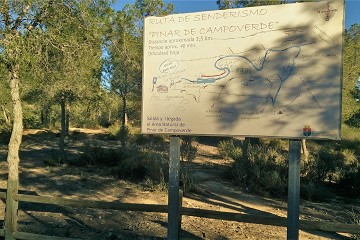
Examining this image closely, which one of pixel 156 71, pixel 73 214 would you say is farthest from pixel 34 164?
pixel 156 71

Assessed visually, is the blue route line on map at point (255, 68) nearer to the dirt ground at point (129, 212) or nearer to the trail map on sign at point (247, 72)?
the trail map on sign at point (247, 72)

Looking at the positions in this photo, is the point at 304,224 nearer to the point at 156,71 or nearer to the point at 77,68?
the point at 156,71

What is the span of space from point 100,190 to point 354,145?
19.9 metres

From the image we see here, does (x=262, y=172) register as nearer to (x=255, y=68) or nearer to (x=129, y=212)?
(x=129, y=212)

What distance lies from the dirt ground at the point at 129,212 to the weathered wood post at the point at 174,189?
7.21 ft

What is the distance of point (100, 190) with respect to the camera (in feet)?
34.9

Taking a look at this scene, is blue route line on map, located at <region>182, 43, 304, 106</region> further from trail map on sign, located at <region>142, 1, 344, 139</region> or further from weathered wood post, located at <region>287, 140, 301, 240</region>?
weathered wood post, located at <region>287, 140, 301, 240</region>

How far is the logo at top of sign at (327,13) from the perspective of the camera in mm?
3568

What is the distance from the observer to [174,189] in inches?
179

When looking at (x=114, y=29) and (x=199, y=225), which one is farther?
(x=199, y=225)

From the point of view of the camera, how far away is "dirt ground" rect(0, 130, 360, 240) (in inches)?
271


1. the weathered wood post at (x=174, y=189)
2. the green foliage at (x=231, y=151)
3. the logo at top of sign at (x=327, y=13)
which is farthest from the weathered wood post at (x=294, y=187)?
the green foliage at (x=231, y=151)

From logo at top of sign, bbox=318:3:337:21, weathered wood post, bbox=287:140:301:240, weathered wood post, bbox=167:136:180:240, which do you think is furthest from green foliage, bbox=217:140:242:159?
logo at top of sign, bbox=318:3:337:21

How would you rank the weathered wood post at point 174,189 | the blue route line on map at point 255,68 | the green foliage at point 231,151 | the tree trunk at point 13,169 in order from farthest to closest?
the green foliage at point 231,151 → the tree trunk at point 13,169 → the weathered wood post at point 174,189 → the blue route line on map at point 255,68
